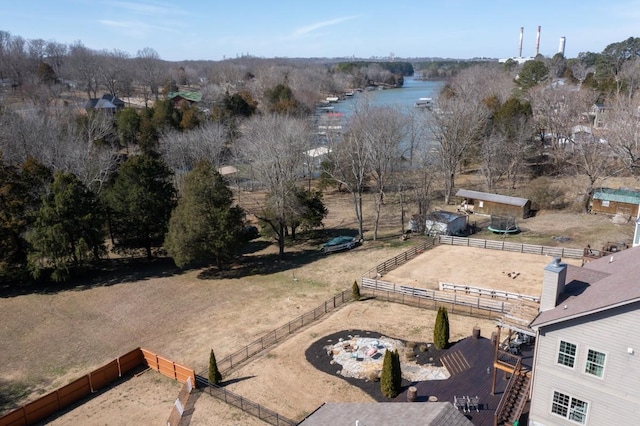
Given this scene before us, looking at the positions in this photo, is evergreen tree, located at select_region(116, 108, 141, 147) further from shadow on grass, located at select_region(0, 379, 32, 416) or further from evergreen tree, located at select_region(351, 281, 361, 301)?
evergreen tree, located at select_region(351, 281, 361, 301)

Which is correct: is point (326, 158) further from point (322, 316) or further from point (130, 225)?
point (322, 316)

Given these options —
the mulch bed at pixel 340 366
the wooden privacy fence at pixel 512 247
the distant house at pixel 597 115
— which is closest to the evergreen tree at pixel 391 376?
the mulch bed at pixel 340 366

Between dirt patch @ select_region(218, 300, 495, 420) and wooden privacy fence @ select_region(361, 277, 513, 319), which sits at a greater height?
wooden privacy fence @ select_region(361, 277, 513, 319)

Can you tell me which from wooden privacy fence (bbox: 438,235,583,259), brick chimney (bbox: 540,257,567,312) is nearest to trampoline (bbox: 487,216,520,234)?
wooden privacy fence (bbox: 438,235,583,259)

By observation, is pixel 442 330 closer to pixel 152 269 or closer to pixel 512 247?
pixel 512 247

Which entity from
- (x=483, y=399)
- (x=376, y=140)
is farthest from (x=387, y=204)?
(x=483, y=399)
